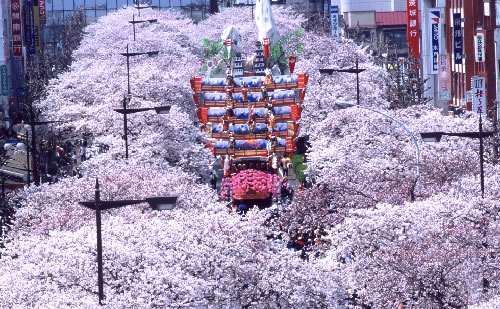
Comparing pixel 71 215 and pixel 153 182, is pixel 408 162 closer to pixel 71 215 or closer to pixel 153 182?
pixel 153 182

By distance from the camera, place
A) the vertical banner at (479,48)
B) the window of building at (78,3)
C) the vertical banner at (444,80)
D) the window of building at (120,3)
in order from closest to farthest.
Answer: the vertical banner at (479,48)
the vertical banner at (444,80)
the window of building at (78,3)
the window of building at (120,3)

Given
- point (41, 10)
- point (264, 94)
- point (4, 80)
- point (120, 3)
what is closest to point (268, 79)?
point (264, 94)

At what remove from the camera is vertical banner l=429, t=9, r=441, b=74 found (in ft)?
249

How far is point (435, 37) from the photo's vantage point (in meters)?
76.1

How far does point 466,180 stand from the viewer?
3522 cm

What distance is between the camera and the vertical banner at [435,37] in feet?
249

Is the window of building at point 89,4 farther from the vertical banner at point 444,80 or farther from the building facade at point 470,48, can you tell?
the vertical banner at point 444,80

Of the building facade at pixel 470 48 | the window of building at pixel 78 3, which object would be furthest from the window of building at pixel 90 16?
the building facade at pixel 470 48

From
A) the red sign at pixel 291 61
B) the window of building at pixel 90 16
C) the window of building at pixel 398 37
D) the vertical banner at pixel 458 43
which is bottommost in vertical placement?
the red sign at pixel 291 61

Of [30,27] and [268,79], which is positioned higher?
[30,27]

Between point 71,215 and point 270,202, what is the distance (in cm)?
1904

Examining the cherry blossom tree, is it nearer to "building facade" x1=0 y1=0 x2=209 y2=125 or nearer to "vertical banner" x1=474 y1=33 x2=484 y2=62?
"vertical banner" x1=474 y1=33 x2=484 y2=62

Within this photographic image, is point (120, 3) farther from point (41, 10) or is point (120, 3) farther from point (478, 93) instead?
point (478, 93)

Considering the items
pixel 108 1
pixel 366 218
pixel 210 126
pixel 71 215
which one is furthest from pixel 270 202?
pixel 108 1
